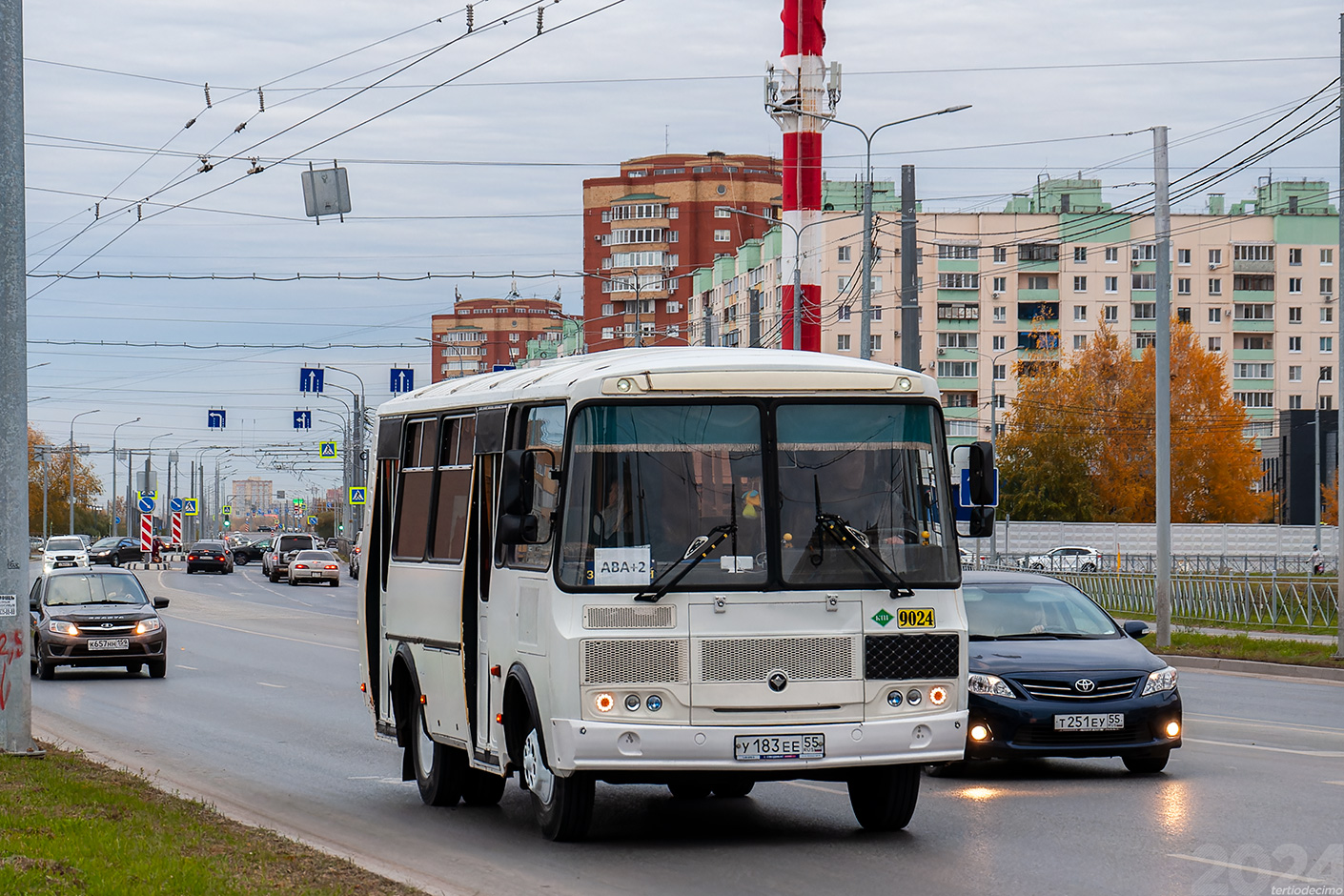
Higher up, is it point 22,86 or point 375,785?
point 22,86

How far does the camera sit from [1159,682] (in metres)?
13.2

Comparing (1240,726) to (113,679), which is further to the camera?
(113,679)

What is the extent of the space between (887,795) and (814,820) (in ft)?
2.91

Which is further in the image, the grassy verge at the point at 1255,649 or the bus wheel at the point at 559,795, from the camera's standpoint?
the grassy verge at the point at 1255,649

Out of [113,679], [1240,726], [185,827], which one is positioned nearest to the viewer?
[185,827]

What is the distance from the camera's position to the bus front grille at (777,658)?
10.0 m

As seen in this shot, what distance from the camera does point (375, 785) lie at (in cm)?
1375

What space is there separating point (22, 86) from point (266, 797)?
19.3 feet

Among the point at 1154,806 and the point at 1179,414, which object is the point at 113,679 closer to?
the point at 1154,806

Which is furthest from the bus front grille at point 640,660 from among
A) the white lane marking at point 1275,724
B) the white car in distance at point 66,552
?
the white car in distance at point 66,552

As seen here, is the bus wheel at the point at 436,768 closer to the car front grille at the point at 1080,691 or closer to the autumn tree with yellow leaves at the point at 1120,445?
the car front grille at the point at 1080,691

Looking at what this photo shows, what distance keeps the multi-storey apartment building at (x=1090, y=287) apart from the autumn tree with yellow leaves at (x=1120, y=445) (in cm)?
3316

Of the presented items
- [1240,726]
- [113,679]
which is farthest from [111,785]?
[113,679]

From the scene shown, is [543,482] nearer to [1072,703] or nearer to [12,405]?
[1072,703]
